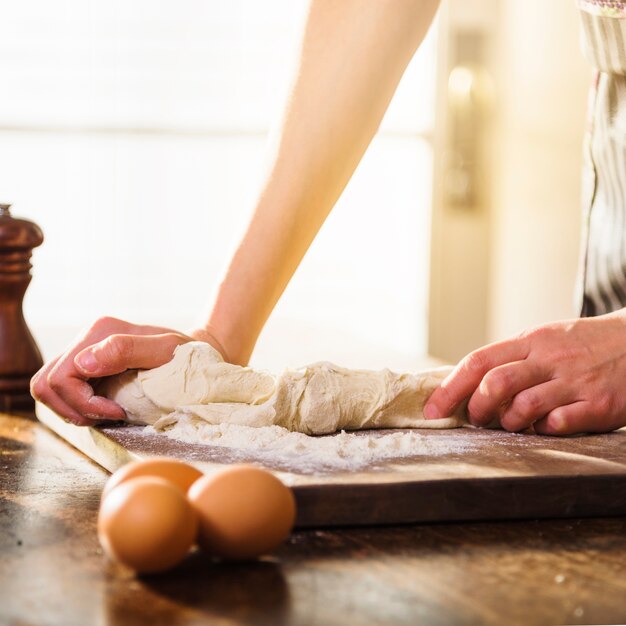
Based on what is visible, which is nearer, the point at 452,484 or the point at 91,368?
the point at 452,484

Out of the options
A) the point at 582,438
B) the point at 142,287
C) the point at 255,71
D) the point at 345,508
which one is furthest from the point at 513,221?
the point at 345,508

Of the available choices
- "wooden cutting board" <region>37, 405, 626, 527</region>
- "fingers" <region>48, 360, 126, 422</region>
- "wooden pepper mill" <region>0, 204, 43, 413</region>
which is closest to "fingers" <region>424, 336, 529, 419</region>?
"wooden cutting board" <region>37, 405, 626, 527</region>

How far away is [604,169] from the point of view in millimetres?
1470

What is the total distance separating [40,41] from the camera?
471 centimetres

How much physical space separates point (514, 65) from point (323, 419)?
167 inches

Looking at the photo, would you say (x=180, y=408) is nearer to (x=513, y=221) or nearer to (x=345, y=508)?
(x=345, y=508)

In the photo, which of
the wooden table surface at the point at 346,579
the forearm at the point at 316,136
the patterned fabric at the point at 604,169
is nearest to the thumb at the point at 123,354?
the forearm at the point at 316,136

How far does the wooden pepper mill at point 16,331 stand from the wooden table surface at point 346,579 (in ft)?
2.07

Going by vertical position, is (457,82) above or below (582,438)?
above

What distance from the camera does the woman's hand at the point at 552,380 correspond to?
3.60 ft

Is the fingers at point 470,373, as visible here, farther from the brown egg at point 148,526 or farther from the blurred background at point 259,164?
the blurred background at point 259,164

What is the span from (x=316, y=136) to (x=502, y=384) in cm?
48

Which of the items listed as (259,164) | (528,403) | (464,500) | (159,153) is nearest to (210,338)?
(528,403)

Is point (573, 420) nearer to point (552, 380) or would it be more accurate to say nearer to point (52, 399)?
point (552, 380)
